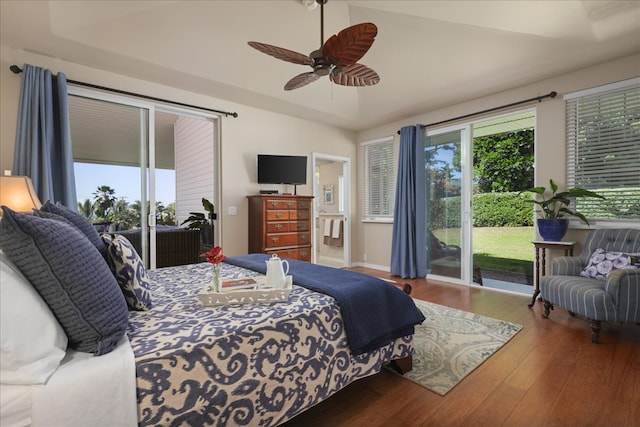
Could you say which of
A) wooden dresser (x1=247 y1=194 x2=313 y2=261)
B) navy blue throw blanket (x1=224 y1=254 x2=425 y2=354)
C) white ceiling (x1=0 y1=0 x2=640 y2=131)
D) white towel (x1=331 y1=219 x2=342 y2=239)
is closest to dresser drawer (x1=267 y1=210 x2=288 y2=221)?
wooden dresser (x1=247 y1=194 x2=313 y2=261)

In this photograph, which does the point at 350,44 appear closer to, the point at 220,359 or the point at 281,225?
the point at 220,359

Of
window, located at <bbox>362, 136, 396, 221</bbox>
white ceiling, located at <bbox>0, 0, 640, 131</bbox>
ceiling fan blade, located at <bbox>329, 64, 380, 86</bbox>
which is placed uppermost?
white ceiling, located at <bbox>0, 0, 640, 131</bbox>

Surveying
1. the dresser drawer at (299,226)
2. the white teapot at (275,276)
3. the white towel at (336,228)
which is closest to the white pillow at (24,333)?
the white teapot at (275,276)

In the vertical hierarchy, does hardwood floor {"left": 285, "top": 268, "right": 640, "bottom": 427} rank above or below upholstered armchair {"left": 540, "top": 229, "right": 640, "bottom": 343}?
below

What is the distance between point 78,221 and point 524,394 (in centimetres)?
261

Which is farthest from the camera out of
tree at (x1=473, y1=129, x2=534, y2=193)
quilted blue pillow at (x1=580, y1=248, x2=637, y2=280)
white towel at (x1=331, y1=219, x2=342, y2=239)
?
white towel at (x1=331, y1=219, x2=342, y2=239)

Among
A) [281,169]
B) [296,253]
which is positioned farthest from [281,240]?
[281,169]

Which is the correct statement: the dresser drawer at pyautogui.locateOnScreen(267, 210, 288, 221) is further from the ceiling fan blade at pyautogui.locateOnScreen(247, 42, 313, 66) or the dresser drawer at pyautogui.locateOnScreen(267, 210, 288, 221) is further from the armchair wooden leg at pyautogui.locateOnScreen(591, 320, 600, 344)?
the armchair wooden leg at pyautogui.locateOnScreen(591, 320, 600, 344)

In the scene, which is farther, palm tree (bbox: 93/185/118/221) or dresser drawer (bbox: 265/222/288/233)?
dresser drawer (bbox: 265/222/288/233)

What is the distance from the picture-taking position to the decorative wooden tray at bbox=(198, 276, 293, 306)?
58.6 inches

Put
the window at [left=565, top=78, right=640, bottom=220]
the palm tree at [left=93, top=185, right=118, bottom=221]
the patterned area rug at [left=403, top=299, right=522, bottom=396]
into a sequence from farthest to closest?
1. the palm tree at [left=93, top=185, right=118, bottom=221]
2. the window at [left=565, top=78, right=640, bottom=220]
3. the patterned area rug at [left=403, top=299, right=522, bottom=396]

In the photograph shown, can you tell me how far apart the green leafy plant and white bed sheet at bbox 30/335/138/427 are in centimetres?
407

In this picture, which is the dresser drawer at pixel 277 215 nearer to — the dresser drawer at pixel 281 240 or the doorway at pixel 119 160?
the dresser drawer at pixel 281 240

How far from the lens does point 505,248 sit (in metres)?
6.27
